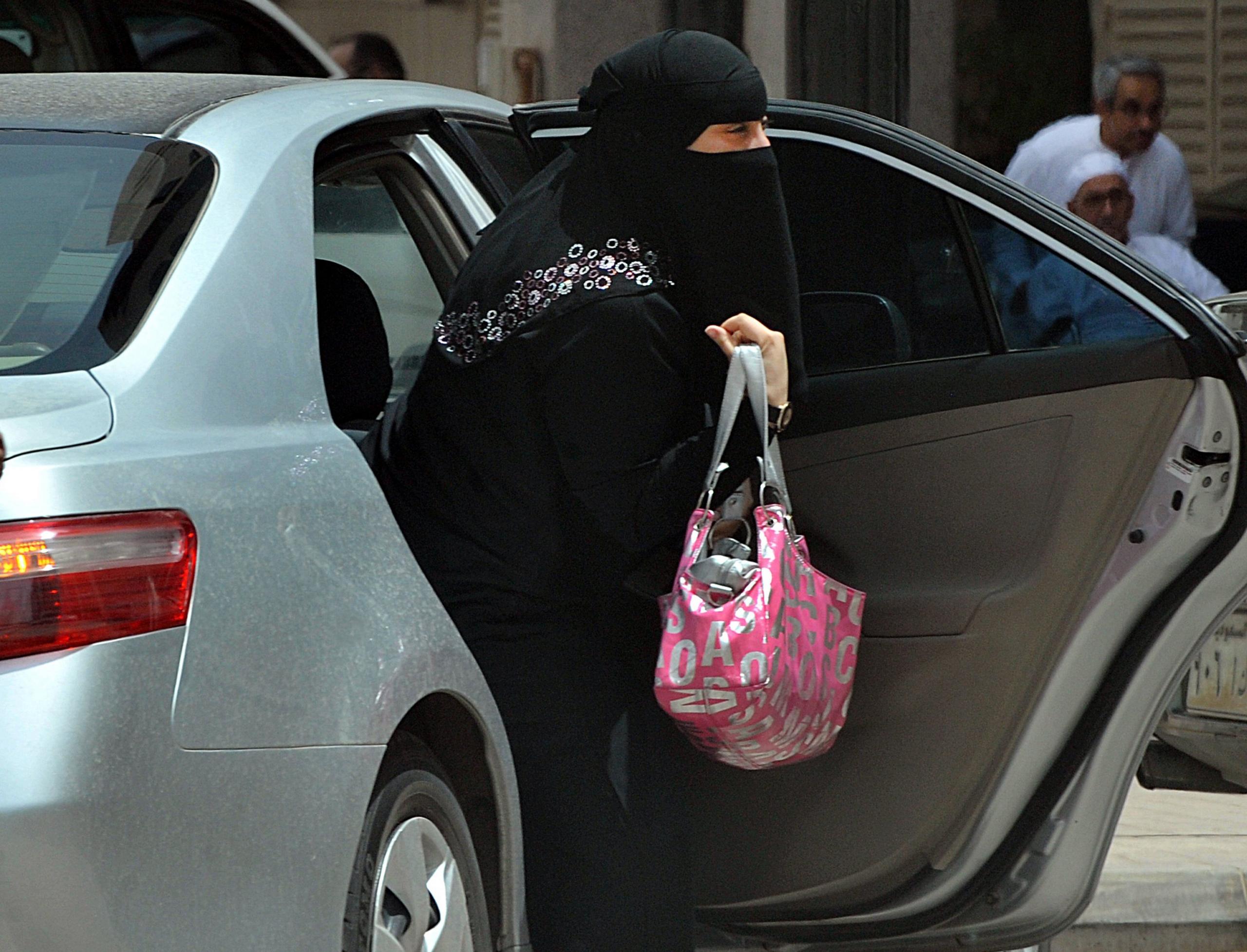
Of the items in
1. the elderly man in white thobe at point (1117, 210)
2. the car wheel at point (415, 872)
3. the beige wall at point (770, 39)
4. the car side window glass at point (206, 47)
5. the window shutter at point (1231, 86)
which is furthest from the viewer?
the window shutter at point (1231, 86)

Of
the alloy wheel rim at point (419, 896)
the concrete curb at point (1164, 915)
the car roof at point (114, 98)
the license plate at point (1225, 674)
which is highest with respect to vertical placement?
the car roof at point (114, 98)

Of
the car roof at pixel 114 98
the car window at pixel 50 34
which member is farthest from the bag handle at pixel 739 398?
the car window at pixel 50 34

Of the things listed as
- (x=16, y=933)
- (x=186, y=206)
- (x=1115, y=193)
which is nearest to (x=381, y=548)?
(x=186, y=206)

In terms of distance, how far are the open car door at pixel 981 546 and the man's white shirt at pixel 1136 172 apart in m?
3.20

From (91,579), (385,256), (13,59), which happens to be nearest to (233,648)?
(91,579)

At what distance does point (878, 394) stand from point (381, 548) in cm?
88

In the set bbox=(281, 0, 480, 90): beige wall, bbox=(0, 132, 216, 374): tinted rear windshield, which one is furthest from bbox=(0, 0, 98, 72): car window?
bbox=(0, 132, 216, 374): tinted rear windshield

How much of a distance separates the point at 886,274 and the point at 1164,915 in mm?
1675

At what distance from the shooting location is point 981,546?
274cm

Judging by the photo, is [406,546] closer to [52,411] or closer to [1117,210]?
[52,411]

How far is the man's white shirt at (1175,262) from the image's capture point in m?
5.76

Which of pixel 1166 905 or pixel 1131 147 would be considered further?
pixel 1131 147

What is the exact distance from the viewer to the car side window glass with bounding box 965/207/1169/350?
8.76ft

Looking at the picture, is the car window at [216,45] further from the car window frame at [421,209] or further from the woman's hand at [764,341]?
the woman's hand at [764,341]
